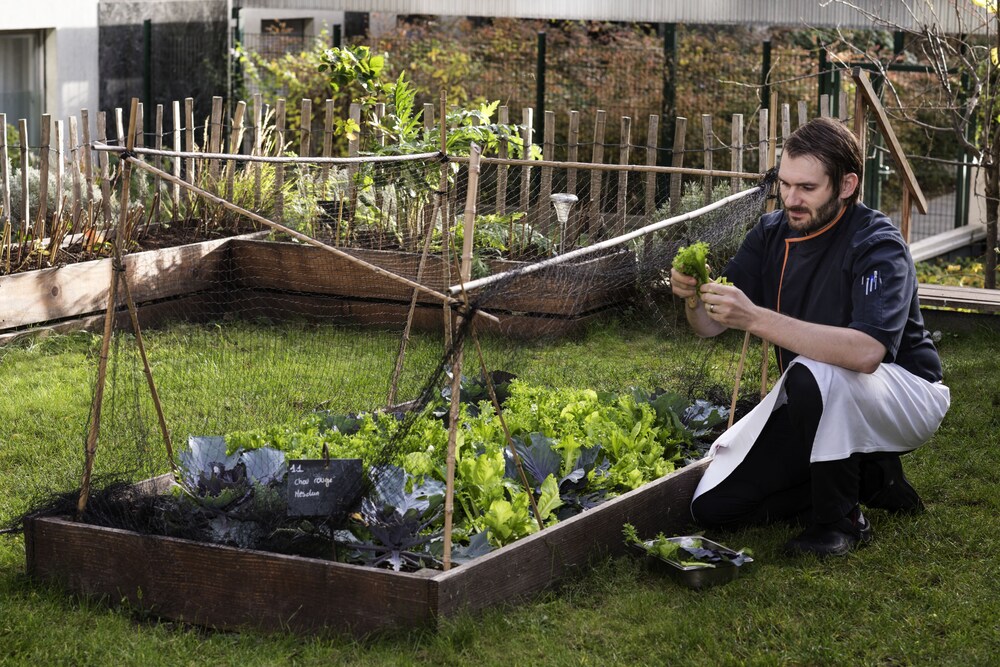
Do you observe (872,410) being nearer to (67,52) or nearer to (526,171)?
(526,171)

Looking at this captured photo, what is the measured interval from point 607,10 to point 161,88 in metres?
4.30

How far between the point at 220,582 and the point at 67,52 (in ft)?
28.4

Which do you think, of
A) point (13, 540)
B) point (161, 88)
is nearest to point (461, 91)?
point (161, 88)

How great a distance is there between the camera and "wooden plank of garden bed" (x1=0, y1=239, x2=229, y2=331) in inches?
282

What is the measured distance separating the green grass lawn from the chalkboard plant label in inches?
15.9

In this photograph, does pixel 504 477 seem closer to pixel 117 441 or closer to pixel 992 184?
pixel 117 441

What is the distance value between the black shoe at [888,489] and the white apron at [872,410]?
169 mm

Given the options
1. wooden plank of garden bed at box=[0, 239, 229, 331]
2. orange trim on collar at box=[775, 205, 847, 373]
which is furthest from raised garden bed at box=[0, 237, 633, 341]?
orange trim on collar at box=[775, 205, 847, 373]

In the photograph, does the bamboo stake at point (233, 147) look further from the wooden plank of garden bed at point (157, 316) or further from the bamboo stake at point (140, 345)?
the bamboo stake at point (140, 345)

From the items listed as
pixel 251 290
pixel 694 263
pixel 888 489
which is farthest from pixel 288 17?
pixel 888 489

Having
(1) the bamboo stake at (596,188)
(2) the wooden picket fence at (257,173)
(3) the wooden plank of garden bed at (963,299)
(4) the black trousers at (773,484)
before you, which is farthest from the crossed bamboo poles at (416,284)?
(1) the bamboo stake at (596,188)

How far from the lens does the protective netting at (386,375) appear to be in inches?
158

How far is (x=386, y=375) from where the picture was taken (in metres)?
6.16

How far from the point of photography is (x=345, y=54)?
876 cm
